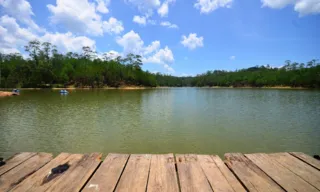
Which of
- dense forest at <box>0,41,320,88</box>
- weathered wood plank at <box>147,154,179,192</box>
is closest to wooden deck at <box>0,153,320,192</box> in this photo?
weathered wood plank at <box>147,154,179,192</box>

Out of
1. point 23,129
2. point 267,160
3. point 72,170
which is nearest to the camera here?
point 72,170

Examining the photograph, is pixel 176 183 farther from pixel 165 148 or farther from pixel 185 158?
pixel 165 148

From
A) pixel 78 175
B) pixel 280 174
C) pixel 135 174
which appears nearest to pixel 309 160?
pixel 280 174

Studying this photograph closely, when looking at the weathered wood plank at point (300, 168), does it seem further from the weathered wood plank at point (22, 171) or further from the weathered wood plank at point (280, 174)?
the weathered wood plank at point (22, 171)

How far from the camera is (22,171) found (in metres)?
2.51

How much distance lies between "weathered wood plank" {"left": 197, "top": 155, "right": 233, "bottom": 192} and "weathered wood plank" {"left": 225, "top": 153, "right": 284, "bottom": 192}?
221 mm

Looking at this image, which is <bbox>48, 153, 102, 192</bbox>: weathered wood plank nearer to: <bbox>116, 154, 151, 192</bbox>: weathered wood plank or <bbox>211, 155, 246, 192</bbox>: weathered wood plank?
<bbox>116, 154, 151, 192</bbox>: weathered wood plank

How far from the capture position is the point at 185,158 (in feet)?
9.78

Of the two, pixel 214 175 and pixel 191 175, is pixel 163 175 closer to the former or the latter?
pixel 191 175

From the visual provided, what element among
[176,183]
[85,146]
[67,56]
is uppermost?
[67,56]

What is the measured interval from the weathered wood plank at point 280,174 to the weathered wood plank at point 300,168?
3.1 inches

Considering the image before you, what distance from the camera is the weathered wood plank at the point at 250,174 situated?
7.16 ft

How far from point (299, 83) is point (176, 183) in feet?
334

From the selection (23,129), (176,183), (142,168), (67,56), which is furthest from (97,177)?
(67,56)
